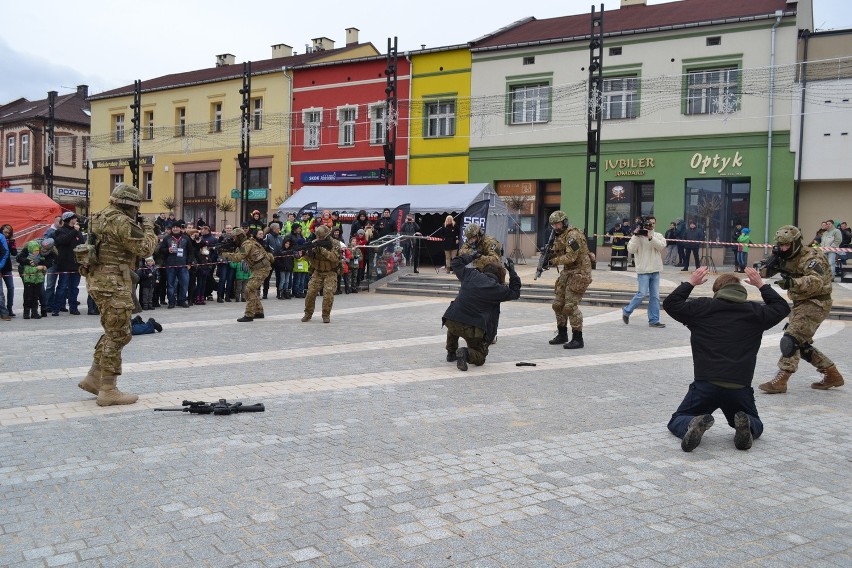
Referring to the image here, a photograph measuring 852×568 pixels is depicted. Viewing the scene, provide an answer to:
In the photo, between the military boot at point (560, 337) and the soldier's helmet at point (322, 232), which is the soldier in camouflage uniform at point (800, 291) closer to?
the military boot at point (560, 337)

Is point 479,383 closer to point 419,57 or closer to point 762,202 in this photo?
point 762,202

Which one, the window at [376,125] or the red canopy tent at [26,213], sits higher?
the window at [376,125]

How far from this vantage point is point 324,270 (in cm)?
1420

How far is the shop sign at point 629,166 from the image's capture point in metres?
29.4

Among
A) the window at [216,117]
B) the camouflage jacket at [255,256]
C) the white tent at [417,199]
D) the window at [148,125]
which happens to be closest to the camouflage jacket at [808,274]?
the camouflage jacket at [255,256]

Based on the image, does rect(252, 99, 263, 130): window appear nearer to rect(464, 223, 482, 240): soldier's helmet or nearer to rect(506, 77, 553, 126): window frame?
rect(506, 77, 553, 126): window frame

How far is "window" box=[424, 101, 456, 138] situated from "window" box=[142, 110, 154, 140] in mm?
17227

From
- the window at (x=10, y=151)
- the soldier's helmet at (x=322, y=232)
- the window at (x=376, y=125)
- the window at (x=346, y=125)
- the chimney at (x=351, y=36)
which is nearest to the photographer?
the soldier's helmet at (x=322, y=232)

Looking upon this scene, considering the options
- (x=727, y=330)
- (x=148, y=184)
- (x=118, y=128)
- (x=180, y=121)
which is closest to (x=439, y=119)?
(x=180, y=121)

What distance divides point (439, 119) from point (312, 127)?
267 inches

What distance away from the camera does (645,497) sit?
16.4ft

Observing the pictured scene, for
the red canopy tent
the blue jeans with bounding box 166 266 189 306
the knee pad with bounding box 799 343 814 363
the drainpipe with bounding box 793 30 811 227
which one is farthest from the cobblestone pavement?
the drainpipe with bounding box 793 30 811 227

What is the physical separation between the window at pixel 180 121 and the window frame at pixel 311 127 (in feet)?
26.2

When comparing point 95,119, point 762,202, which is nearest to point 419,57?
point 762,202
